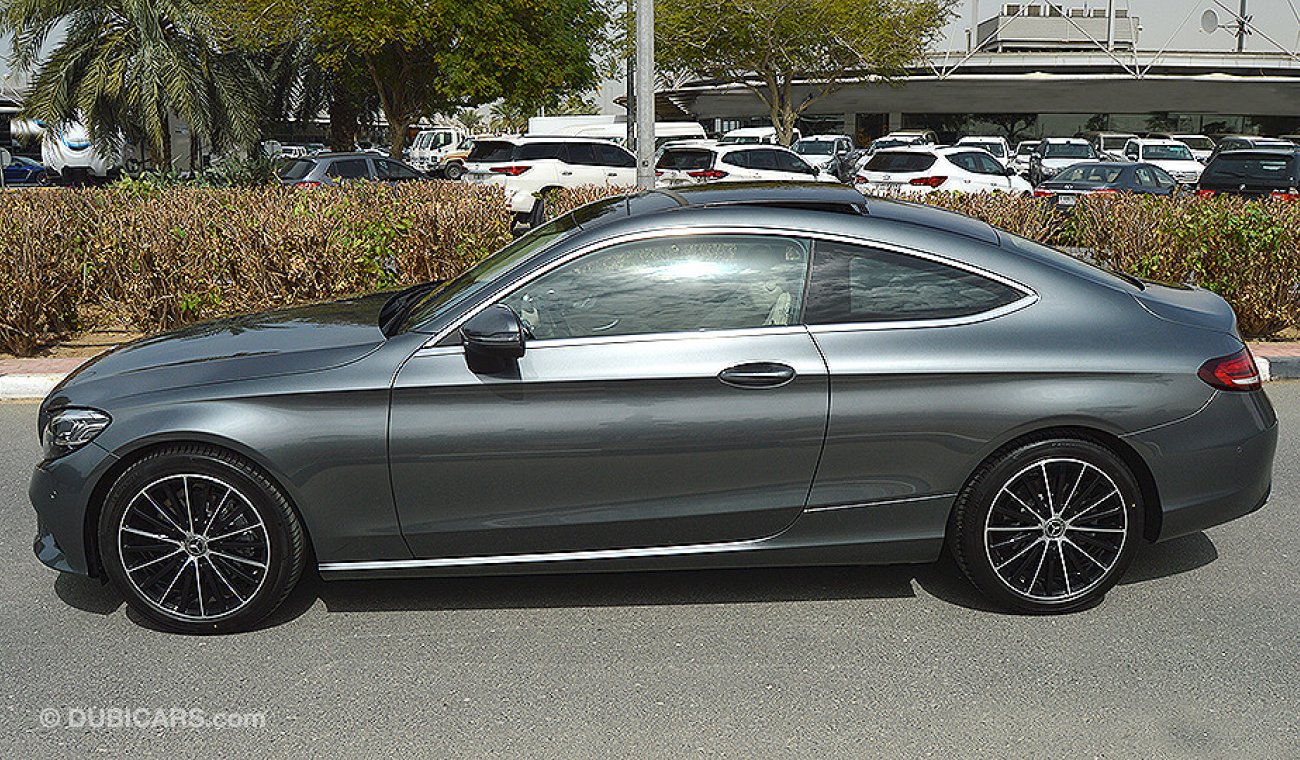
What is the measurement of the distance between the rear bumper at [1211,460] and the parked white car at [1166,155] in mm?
30921

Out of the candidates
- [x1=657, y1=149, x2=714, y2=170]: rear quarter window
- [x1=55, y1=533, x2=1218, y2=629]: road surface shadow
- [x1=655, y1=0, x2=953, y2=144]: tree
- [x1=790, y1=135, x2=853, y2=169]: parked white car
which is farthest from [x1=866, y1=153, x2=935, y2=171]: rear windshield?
[x1=55, y1=533, x2=1218, y2=629]: road surface shadow

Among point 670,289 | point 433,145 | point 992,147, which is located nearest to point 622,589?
point 670,289

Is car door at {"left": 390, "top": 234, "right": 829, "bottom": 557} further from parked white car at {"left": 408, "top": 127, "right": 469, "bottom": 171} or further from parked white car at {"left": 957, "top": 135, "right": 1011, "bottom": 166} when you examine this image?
parked white car at {"left": 408, "top": 127, "right": 469, "bottom": 171}

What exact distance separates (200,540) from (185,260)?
5.81 m

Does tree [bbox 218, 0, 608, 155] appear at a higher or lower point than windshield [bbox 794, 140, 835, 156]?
higher

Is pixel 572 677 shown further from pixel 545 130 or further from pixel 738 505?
pixel 545 130

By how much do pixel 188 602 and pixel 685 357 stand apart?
6.51 ft

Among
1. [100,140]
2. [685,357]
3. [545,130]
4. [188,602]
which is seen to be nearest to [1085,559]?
[685,357]

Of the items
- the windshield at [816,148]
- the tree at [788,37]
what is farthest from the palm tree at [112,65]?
the windshield at [816,148]

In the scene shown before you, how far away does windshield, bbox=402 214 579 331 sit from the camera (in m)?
4.59

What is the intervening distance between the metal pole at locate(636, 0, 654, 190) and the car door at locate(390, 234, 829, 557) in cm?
807

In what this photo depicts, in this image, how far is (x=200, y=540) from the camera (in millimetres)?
4363

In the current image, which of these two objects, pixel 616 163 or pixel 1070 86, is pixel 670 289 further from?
pixel 1070 86

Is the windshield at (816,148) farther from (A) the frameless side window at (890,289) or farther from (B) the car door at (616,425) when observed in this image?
(B) the car door at (616,425)
